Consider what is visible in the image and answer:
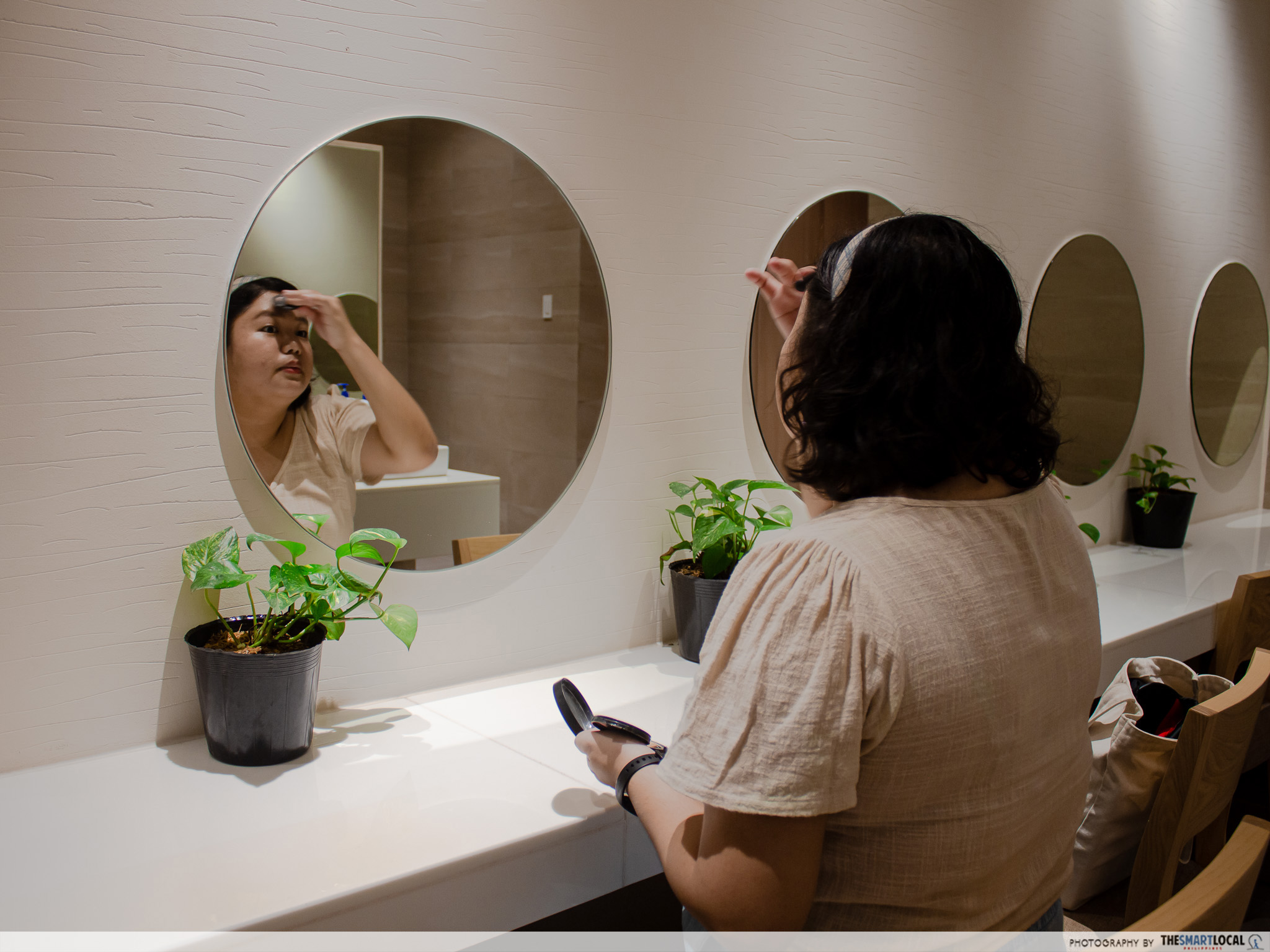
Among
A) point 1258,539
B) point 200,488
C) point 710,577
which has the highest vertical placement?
point 200,488

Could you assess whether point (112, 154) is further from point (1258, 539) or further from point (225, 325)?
point (1258, 539)

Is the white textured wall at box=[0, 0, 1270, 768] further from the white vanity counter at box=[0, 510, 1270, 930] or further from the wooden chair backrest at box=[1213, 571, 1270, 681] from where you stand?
the wooden chair backrest at box=[1213, 571, 1270, 681]

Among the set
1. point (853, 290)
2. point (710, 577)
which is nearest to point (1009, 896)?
point (853, 290)

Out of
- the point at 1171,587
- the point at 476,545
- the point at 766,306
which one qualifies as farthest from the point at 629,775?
the point at 1171,587

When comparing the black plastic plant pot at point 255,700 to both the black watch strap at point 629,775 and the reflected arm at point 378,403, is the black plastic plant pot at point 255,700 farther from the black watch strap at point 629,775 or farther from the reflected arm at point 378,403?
the black watch strap at point 629,775

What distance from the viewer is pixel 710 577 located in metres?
1.71

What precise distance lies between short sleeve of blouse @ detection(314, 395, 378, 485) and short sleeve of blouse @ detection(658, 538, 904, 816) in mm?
814

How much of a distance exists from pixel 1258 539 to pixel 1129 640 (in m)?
1.62

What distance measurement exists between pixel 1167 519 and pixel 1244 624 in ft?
3.11

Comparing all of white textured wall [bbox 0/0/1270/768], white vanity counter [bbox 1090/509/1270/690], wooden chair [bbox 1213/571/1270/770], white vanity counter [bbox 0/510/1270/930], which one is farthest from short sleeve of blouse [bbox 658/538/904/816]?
Answer: wooden chair [bbox 1213/571/1270/770]

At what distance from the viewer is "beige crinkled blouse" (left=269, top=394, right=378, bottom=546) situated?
4.45ft

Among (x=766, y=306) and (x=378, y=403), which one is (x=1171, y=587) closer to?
(x=766, y=306)

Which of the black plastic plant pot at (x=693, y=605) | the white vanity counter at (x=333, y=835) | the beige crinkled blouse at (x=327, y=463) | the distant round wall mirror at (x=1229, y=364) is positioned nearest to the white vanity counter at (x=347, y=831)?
the white vanity counter at (x=333, y=835)

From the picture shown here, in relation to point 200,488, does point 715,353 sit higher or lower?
higher
